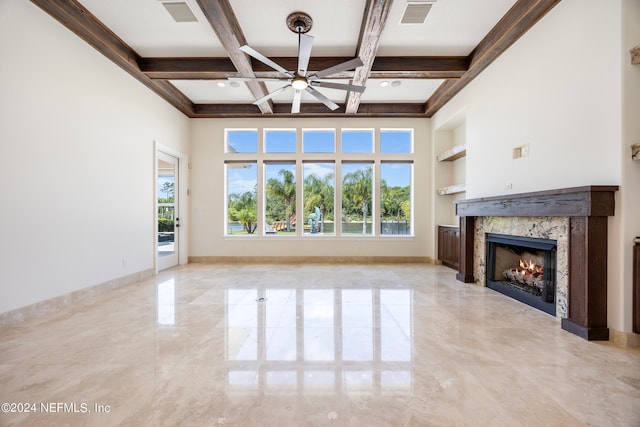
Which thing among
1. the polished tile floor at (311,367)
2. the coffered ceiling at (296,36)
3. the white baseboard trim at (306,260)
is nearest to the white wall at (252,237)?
the white baseboard trim at (306,260)

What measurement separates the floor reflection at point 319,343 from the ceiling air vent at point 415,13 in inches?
145

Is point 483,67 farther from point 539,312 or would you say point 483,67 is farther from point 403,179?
point 539,312

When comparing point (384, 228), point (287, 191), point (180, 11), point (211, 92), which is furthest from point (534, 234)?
point (211, 92)

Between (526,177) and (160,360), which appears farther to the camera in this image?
(526,177)

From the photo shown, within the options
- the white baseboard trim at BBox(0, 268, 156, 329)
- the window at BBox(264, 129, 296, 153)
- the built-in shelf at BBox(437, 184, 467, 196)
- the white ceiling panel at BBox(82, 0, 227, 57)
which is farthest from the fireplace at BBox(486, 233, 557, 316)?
the white baseboard trim at BBox(0, 268, 156, 329)

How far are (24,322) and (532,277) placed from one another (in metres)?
6.05

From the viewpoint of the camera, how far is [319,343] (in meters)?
2.43

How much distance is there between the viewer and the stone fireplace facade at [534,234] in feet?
9.70

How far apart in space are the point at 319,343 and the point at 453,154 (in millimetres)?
4912

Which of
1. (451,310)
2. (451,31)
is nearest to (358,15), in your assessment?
(451,31)

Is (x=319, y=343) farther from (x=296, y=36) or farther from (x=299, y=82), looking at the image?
(x=296, y=36)

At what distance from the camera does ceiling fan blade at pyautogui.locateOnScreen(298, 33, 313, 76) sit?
2978mm

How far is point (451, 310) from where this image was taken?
330cm

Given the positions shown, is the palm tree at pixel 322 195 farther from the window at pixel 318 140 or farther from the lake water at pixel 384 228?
the window at pixel 318 140
